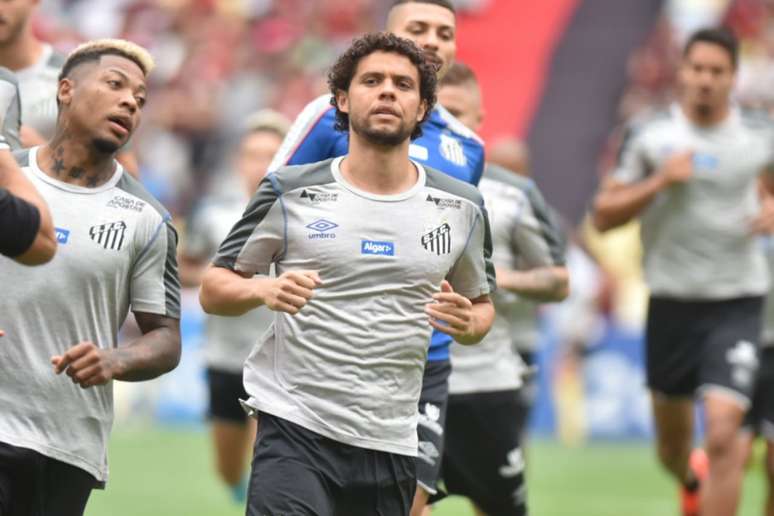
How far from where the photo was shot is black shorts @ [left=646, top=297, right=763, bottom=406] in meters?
10.1

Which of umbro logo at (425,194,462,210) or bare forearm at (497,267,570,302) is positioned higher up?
umbro logo at (425,194,462,210)

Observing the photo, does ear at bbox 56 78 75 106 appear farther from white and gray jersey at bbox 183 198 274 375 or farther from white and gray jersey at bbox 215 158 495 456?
white and gray jersey at bbox 183 198 274 375

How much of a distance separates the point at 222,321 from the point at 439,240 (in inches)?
247

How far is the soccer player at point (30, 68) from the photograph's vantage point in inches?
311

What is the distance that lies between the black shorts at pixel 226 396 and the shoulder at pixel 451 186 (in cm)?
608

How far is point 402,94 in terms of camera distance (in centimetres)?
655

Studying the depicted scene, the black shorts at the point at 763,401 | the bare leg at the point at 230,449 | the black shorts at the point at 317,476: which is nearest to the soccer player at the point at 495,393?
the black shorts at the point at 317,476

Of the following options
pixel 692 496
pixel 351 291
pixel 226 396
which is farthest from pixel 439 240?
pixel 226 396

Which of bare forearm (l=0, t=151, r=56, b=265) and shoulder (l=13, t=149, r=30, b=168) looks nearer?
bare forearm (l=0, t=151, r=56, b=265)

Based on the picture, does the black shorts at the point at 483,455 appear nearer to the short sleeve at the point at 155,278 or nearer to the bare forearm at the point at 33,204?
the short sleeve at the point at 155,278

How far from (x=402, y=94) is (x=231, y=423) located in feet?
21.8

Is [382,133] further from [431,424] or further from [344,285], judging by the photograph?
[431,424]

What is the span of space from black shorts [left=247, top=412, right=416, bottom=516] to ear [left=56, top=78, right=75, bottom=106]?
147cm

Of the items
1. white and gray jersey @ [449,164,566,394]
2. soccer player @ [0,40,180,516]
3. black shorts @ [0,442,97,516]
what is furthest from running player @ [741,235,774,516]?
black shorts @ [0,442,97,516]
